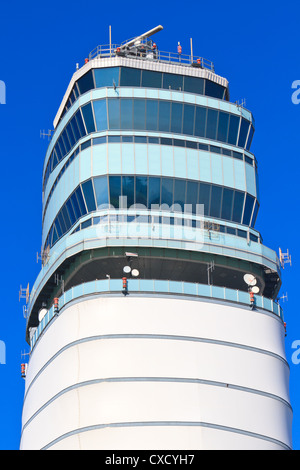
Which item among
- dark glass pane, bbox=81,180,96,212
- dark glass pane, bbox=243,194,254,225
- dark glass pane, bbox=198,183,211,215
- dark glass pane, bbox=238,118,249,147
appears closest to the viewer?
dark glass pane, bbox=81,180,96,212

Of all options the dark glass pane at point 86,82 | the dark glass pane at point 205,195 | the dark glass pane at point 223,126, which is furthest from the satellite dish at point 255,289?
the dark glass pane at point 86,82

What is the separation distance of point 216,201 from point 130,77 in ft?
37.3

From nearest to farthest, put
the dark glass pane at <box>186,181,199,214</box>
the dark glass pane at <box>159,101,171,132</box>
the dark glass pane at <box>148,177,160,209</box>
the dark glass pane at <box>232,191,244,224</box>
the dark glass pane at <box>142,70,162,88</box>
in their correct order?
the dark glass pane at <box>148,177,160,209</box>
the dark glass pane at <box>186,181,199,214</box>
the dark glass pane at <box>232,191,244,224</box>
the dark glass pane at <box>159,101,171,132</box>
the dark glass pane at <box>142,70,162,88</box>

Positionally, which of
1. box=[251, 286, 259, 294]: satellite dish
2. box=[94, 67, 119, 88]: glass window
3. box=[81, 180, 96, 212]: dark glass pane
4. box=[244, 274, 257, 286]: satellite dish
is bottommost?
box=[251, 286, 259, 294]: satellite dish

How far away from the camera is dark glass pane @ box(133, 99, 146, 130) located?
78.8 meters

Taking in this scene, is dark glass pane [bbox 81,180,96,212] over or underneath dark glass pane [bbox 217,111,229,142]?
underneath

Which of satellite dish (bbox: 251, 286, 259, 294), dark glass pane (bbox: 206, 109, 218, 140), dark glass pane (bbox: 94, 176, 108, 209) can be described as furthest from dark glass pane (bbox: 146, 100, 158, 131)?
satellite dish (bbox: 251, 286, 259, 294)

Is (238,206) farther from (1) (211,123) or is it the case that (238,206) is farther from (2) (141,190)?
(2) (141,190)

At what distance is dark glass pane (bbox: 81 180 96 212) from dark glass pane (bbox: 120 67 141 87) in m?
8.38

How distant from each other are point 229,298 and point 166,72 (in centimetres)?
1826

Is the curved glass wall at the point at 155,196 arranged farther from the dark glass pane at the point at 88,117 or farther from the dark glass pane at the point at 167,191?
the dark glass pane at the point at 88,117

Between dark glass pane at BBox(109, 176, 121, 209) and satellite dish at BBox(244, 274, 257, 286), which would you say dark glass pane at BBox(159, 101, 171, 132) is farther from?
satellite dish at BBox(244, 274, 257, 286)

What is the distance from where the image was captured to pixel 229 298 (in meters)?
73.8
